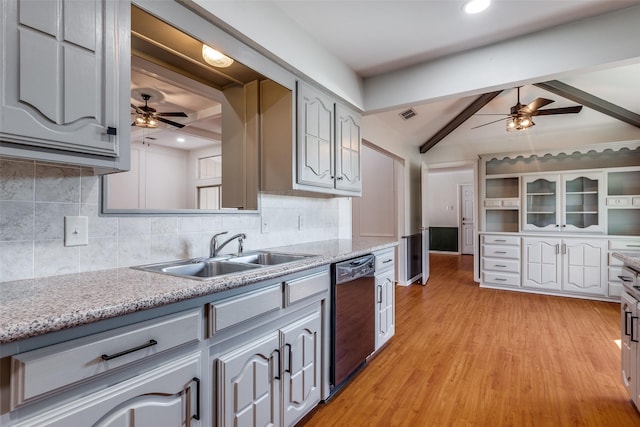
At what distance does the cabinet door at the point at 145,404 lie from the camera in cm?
80

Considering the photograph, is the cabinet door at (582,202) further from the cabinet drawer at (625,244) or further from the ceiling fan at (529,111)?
the ceiling fan at (529,111)

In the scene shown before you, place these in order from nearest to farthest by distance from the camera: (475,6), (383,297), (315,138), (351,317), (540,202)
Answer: (475,6)
(351,317)
(315,138)
(383,297)
(540,202)

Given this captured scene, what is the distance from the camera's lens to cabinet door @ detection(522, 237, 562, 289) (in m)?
4.46

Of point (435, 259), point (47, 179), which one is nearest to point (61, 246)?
point (47, 179)

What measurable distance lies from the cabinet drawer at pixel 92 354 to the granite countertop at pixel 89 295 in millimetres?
60

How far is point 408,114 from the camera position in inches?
167

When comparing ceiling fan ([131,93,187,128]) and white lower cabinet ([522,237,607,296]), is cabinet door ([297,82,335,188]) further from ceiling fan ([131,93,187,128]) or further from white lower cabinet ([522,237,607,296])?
white lower cabinet ([522,237,607,296])

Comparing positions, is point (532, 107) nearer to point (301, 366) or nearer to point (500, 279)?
point (500, 279)

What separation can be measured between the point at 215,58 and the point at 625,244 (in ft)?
17.5

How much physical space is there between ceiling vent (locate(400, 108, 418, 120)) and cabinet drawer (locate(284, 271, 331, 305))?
10.2ft

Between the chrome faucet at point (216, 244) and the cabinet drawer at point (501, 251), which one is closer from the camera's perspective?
the chrome faucet at point (216, 244)

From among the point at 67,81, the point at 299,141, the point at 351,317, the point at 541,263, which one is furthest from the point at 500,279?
the point at 67,81

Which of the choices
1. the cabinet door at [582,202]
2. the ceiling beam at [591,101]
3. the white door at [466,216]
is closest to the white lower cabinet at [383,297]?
the ceiling beam at [591,101]

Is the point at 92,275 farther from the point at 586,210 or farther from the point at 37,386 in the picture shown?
the point at 586,210
